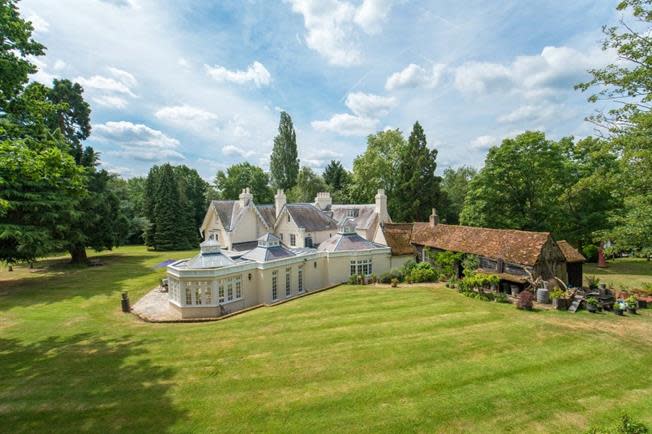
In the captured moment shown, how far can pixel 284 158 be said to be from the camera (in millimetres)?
63812

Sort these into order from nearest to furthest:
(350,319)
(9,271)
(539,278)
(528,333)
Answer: (528,333), (350,319), (539,278), (9,271)

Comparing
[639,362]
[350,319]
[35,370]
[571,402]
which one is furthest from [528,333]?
[35,370]

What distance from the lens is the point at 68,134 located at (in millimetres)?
38969

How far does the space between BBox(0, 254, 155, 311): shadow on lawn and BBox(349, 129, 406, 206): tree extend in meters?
34.0

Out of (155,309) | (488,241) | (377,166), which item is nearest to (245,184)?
(377,166)

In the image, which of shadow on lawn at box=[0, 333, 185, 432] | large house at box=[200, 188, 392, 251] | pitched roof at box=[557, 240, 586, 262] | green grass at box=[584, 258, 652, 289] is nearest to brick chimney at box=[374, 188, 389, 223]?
large house at box=[200, 188, 392, 251]

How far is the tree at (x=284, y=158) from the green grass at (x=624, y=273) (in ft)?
159

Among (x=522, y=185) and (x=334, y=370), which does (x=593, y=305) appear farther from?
(x=522, y=185)

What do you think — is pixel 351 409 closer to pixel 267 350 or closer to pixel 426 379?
pixel 426 379

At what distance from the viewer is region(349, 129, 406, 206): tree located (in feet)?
172

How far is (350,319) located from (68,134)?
43606 millimetres

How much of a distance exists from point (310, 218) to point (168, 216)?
35.0 meters

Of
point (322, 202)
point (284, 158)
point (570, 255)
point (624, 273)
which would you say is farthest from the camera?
point (284, 158)

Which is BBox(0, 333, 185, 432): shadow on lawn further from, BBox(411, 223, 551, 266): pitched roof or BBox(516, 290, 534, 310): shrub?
BBox(411, 223, 551, 266): pitched roof
